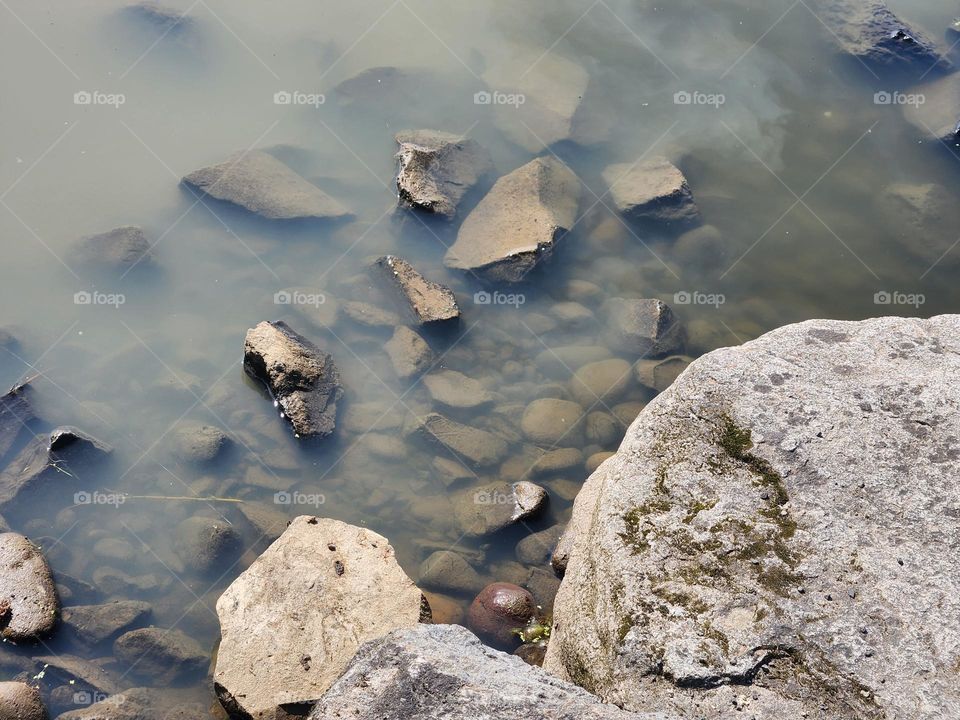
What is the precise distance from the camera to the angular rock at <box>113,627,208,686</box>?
16.9 ft

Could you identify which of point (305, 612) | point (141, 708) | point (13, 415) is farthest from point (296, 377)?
point (141, 708)

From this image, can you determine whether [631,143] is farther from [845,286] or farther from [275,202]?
[275,202]

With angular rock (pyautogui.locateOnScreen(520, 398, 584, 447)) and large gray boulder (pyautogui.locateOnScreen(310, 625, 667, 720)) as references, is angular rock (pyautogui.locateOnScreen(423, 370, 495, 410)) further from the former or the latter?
large gray boulder (pyautogui.locateOnScreen(310, 625, 667, 720))

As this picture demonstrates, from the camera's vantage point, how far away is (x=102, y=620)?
17.5ft

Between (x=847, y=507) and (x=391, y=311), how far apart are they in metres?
4.27

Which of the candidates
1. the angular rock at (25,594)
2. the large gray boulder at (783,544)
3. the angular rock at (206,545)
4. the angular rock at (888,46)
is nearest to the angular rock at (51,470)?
the angular rock at (25,594)

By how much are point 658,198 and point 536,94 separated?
2.13 metres

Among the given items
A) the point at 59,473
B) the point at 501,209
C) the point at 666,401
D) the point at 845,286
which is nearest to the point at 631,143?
the point at 501,209

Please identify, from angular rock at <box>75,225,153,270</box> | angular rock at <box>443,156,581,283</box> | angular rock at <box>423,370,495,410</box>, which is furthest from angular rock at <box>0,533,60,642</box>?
angular rock at <box>443,156,581,283</box>

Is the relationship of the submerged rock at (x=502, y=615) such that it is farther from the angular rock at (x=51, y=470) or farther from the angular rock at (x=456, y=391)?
the angular rock at (x=51, y=470)

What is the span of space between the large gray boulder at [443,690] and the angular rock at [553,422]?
3.08 meters

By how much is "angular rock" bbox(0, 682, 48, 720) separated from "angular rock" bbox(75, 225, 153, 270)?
12.0ft

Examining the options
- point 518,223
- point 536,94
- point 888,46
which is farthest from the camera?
point 888,46

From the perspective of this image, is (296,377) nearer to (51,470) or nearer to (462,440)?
(462,440)
